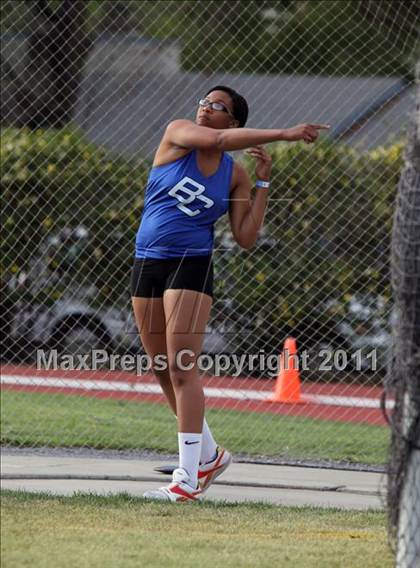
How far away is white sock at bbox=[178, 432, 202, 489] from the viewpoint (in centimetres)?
634

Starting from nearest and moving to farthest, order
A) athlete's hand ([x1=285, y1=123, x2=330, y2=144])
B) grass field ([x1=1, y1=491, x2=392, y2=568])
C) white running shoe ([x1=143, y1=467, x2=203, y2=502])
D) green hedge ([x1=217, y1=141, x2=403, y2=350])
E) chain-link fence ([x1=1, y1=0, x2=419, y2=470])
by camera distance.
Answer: grass field ([x1=1, y1=491, x2=392, y2=568]) < athlete's hand ([x1=285, y1=123, x2=330, y2=144]) < white running shoe ([x1=143, y1=467, x2=203, y2=502]) < chain-link fence ([x1=1, y1=0, x2=419, y2=470]) < green hedge ([x1=217, y1=141, x2=403, y2=350])

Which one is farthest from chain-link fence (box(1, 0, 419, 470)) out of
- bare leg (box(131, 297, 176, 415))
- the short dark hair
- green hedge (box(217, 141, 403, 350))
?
the short dark hair

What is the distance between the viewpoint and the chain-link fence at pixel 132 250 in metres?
11.7

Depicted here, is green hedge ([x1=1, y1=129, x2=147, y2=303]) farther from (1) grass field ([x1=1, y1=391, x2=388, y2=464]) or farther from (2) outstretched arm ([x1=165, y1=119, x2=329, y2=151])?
(2) outstretched arm ([x1=165, y1=119, x2=329, y2=151])

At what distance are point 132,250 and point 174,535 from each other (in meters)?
7.72

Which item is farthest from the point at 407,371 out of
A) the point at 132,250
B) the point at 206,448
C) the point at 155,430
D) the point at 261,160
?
the point at 132,250

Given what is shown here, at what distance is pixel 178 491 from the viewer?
6.26 metres

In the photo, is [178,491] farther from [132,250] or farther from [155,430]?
[132,250]

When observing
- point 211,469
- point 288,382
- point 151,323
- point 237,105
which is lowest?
point 288,382

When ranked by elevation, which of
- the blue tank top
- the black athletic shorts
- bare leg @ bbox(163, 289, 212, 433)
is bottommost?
bare leg @ bbox(163, 289, 212, 433)

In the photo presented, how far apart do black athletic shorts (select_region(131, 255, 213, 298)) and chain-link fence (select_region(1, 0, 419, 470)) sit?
4600 millimetres

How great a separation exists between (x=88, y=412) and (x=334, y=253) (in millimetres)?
2911

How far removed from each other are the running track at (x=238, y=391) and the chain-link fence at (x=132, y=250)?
25 millimetres

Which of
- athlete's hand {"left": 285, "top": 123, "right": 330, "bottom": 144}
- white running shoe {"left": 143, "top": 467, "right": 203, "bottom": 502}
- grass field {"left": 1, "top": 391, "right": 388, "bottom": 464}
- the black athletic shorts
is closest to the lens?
athlete's hand {"left": 285, "top": 123, "right": 330, "bottom": 144}
